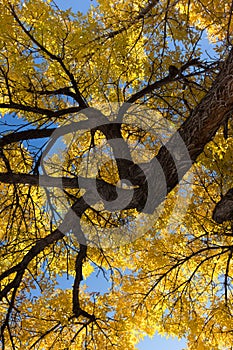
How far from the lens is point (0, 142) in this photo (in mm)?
4590

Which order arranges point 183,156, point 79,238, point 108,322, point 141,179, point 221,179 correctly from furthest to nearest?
point 79,238, point 108,322, point 221,179, point 141,179, point 183,156

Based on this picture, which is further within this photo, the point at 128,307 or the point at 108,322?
the point at 128,307

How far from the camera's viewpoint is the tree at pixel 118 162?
4.12 meters

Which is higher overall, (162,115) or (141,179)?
(162,115)

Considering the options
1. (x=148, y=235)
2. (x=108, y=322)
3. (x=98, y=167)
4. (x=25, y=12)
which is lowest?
(x=108, y=322)

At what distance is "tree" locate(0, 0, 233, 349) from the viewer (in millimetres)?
4121

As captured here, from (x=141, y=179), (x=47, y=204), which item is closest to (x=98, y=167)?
(x=47, y=204)

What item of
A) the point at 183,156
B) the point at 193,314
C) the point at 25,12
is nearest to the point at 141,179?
the point at 183,156

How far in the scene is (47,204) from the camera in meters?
5.84

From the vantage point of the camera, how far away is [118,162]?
468cm

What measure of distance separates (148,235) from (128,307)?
1222 millimetres

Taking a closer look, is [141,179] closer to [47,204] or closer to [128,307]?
[47,204]

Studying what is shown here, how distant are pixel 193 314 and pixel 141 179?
270 cm

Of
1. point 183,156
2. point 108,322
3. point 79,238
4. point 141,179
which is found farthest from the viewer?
point 79,238
